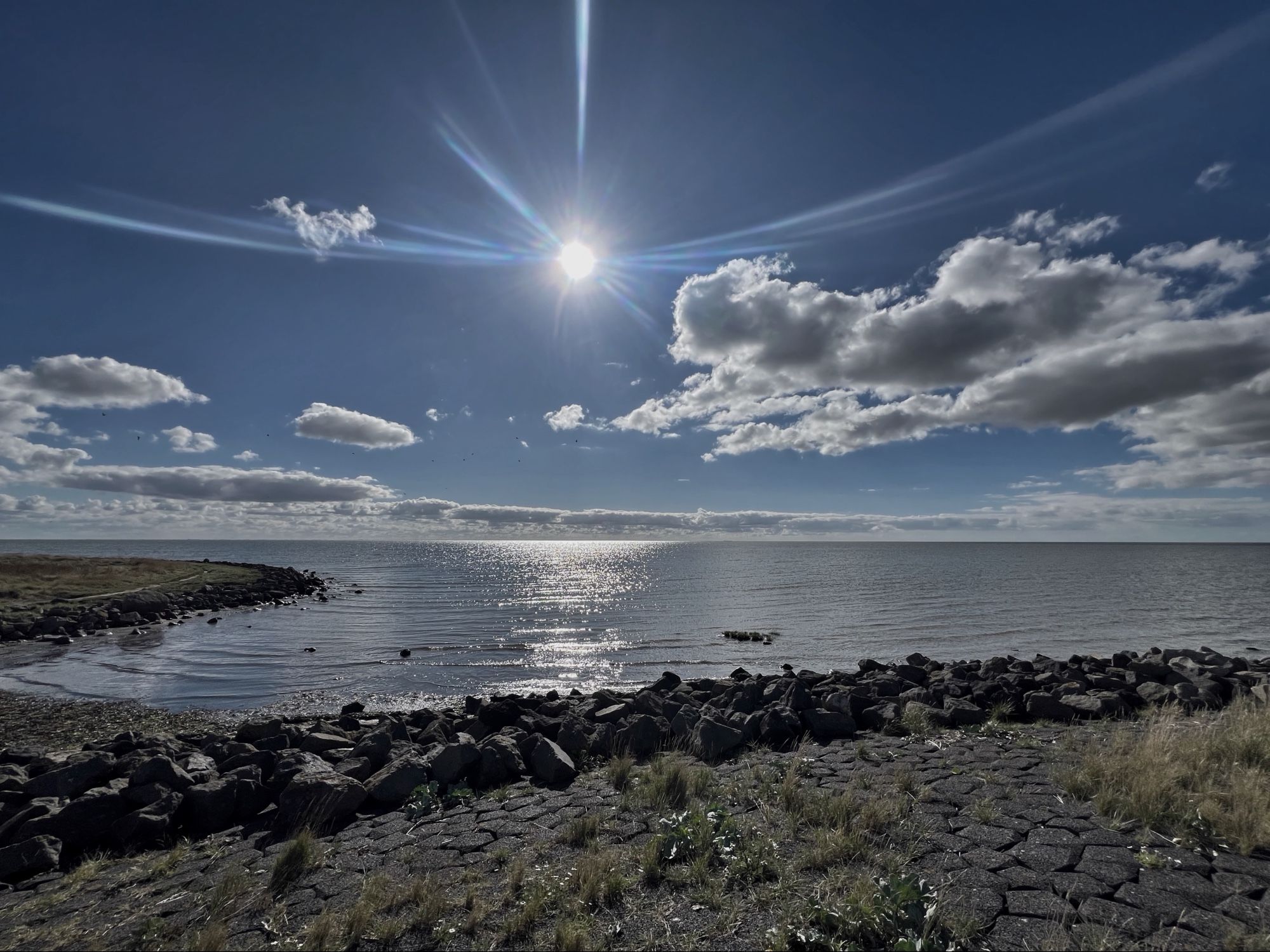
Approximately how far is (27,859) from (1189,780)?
45.1 feet

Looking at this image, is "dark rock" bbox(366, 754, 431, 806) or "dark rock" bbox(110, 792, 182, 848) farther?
"dark rock" bbox(366, 754, 431, 806)

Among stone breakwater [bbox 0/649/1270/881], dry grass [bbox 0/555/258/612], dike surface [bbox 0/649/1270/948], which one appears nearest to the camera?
dike surface [bbox 0/649/1270/948]

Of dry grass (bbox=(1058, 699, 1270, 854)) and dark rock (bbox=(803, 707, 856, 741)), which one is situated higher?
dry grass (bbox=(1058, 699, 1270, 854))

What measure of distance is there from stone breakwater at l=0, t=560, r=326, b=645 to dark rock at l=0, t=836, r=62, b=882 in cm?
3025

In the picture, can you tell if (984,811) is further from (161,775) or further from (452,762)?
(161,775)

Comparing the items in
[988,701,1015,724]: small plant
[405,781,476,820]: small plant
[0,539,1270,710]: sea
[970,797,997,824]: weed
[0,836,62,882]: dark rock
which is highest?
[970,797,997,824]: weed

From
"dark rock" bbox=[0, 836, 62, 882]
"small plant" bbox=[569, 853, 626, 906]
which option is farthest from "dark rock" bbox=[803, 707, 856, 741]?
"dark rock" bbox=[0, 836, 62, 882]

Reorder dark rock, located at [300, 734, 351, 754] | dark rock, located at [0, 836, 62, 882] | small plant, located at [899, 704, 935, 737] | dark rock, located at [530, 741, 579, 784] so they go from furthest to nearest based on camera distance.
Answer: dark rock, located at [300, 734, 351, 754]
small plant, located at [899, 704, 935, 737]
dark rock, located at [530, 741, 579, 784]
dark rock, located at [0, 836, 62, 882]

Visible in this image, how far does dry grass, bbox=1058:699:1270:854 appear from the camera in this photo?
6047 millimetres

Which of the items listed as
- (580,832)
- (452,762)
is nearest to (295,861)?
(580,832)

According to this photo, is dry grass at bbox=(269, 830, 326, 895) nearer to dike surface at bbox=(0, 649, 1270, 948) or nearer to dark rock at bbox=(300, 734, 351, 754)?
dike surface at bbox=(0, 649, 1270, 948)

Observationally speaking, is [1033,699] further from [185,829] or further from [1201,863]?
[185,829]

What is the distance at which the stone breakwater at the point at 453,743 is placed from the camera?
7973 millimetres

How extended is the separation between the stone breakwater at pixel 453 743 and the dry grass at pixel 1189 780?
3229 mm
